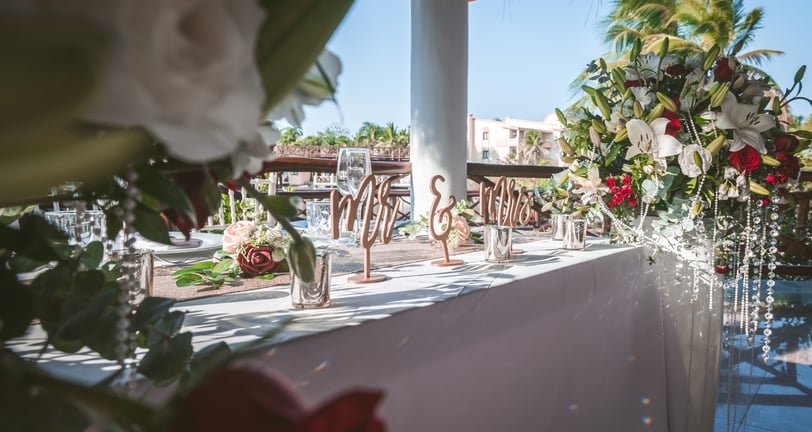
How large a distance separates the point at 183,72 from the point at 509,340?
99 cm

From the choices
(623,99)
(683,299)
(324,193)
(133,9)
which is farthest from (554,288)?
(324,193)

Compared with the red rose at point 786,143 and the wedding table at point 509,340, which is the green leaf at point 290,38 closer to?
the wedding table at point 509,340

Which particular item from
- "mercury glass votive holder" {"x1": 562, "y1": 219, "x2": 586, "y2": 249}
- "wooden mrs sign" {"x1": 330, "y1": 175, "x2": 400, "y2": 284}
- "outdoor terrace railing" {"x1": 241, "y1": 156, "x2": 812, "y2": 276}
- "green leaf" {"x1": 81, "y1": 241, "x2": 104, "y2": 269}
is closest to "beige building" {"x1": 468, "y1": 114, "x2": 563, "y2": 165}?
"outdoor terrace railing" {"x1": 241, "y1": 156, "x2": 812, "y2": 276}

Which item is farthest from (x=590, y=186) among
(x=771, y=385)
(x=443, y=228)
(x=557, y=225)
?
(x=771, y=385)

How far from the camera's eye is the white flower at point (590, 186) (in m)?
1.58

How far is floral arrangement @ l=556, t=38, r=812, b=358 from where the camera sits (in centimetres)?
141

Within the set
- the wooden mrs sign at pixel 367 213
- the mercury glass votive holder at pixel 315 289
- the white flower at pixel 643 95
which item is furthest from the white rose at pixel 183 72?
the white flower at pixel 643 95

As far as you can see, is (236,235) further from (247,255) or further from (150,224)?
(150,224)

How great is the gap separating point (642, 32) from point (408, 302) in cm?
1345

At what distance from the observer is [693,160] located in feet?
4.55

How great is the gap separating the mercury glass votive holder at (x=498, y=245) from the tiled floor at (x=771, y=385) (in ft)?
3.72

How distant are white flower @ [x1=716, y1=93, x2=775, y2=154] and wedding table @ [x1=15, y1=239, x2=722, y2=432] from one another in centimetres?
45

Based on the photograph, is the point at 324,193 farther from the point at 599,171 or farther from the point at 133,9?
the point at 133,9

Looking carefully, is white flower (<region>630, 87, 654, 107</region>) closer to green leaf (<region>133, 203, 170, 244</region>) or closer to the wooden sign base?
the wooden sign base
